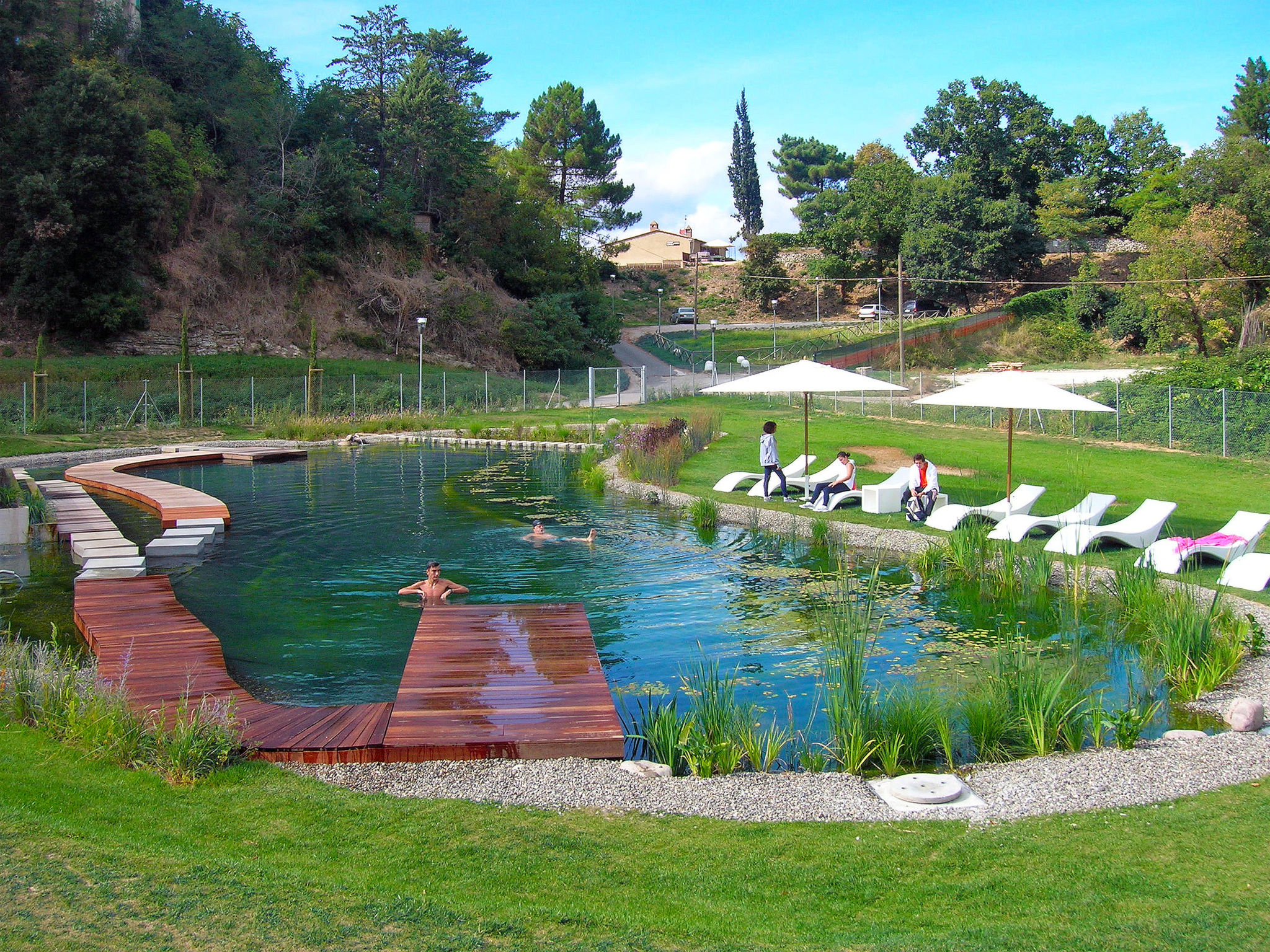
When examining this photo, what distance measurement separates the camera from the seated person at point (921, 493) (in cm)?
1306

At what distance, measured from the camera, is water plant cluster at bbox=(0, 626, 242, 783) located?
518cm

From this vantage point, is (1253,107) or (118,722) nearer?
(118,722)

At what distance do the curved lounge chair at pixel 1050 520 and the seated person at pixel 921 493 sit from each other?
1249 millimetres

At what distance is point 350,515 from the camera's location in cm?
1511

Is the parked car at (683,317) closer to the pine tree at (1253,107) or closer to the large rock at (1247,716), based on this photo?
the pine tree at (1253,107)

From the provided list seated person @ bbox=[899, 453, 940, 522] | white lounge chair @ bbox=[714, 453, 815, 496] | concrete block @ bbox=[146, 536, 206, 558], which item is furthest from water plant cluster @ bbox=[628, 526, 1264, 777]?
white lounge chair @ bbox=[714, 453, 815, 496]

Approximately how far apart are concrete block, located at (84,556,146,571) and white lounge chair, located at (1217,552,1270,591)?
36.4 feet

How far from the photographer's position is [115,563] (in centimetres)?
1056

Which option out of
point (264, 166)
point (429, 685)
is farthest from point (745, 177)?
point (429, 685)

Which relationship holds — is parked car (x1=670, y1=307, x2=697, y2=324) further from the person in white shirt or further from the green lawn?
the green lawn

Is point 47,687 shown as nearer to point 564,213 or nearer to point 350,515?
point 350,515

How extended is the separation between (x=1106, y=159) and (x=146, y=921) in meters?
70.2

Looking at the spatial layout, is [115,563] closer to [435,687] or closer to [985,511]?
[435,687]

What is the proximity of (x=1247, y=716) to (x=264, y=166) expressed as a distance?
48.8 meters
